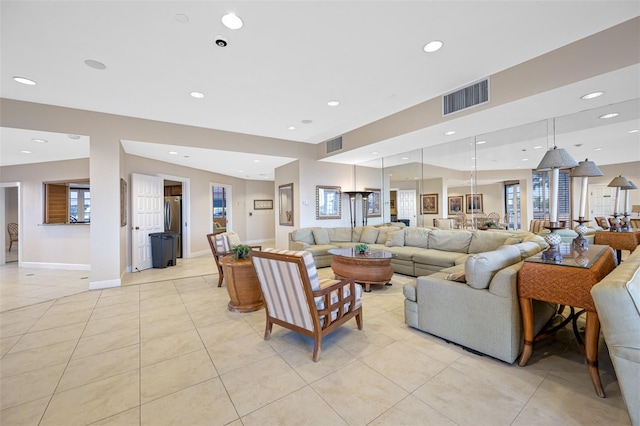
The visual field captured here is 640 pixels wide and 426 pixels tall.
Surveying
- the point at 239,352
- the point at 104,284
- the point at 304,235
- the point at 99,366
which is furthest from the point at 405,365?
the point at 104,284

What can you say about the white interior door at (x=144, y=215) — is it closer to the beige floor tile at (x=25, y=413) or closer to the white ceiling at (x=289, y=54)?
the white ceiling at (x=289, y=54)

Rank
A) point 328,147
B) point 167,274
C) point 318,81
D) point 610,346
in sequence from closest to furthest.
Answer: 1. point 610,346
2. point 318,81
3. point 167,274
4. point 328,147

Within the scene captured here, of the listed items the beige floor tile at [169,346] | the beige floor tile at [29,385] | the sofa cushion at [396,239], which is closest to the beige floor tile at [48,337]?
the beige floor tile at [29,385]

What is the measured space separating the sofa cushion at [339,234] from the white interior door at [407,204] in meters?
1.46

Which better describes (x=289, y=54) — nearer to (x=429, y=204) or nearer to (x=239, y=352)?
(x=239, y=352)

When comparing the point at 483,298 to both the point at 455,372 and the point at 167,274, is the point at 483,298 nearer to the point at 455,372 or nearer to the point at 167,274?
the point at 455,372

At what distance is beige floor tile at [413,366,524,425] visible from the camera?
1585 mm

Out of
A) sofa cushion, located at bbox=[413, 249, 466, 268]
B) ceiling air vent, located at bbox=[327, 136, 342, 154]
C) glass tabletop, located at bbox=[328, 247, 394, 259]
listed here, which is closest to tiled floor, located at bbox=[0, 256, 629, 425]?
glass tabletop, located at bbox=[328, 247, 394, 259]

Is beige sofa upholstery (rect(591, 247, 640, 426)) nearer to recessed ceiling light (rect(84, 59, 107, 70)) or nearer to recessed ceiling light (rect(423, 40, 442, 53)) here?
recessed ceiling light (rect(423, 40, 442, 53))

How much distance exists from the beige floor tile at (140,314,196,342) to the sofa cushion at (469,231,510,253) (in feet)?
14.8

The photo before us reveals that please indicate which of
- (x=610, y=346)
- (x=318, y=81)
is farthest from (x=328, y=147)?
(x=610, y=346)

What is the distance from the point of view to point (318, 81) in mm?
3342

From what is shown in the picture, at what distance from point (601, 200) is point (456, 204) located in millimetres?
2332

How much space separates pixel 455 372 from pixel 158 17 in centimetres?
378
